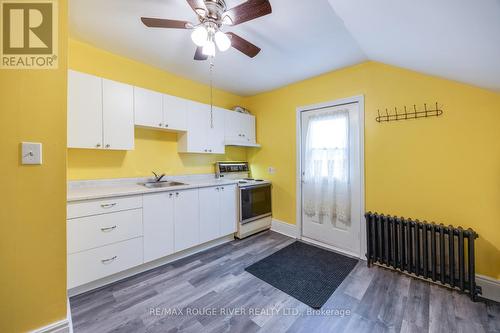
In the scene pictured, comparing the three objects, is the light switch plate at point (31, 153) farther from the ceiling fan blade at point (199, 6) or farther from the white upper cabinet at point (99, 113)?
the ceiling fan blade at point (199, 6)

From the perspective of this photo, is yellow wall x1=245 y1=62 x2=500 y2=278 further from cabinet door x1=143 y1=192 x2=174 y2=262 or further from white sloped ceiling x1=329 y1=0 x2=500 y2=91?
cabinet door x1=143 y1=192 x2=174 y2=262

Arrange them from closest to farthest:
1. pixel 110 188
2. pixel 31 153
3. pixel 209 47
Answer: pixel 31 153 < pixel 209 47 < pixel 110 188

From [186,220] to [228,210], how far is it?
68cm

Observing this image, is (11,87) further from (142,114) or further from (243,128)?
(243,128)

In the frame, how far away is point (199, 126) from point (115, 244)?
1.78m

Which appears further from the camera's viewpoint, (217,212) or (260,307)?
(217,212)

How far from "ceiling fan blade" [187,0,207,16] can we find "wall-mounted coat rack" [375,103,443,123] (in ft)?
7.12

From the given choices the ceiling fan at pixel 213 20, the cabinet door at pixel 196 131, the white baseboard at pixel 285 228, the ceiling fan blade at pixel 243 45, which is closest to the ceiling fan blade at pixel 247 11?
the ceiling fan at pixel 213 20

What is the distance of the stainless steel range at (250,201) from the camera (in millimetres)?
3098

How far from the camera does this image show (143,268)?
2.23m

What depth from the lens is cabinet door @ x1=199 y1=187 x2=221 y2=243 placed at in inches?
105

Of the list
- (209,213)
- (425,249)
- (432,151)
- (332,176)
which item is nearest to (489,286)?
(425,249)

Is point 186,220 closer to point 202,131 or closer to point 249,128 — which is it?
point 202,131

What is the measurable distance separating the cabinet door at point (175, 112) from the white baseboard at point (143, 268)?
1.65 meters
